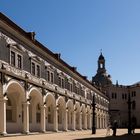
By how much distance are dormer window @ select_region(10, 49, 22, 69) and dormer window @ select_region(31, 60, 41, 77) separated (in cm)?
303

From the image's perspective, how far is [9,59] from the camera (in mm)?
28391

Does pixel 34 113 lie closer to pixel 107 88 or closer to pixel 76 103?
pixel 76 103

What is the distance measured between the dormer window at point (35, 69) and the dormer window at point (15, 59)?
9.94 feet

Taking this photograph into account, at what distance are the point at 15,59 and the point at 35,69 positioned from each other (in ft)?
17.1

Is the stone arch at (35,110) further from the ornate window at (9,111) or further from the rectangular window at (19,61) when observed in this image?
the rectangular window at (19,61)

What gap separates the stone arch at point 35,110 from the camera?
1417 inches

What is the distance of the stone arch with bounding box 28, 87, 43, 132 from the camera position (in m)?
36.0

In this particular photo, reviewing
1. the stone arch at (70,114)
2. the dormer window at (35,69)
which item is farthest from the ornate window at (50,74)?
the stone arch at (70,114)

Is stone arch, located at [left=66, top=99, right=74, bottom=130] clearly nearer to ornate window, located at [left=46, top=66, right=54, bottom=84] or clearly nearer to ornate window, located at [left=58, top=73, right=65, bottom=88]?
ornate window, located at [left=58, top=73, right=65, bottom=88]

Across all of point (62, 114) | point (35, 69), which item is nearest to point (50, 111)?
point (62, 114)

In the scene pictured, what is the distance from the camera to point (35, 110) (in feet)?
125

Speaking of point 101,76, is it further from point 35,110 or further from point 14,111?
point 14,111

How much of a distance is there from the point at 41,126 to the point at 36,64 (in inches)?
242

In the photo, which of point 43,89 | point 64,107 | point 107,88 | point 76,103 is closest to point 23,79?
point 43,89
